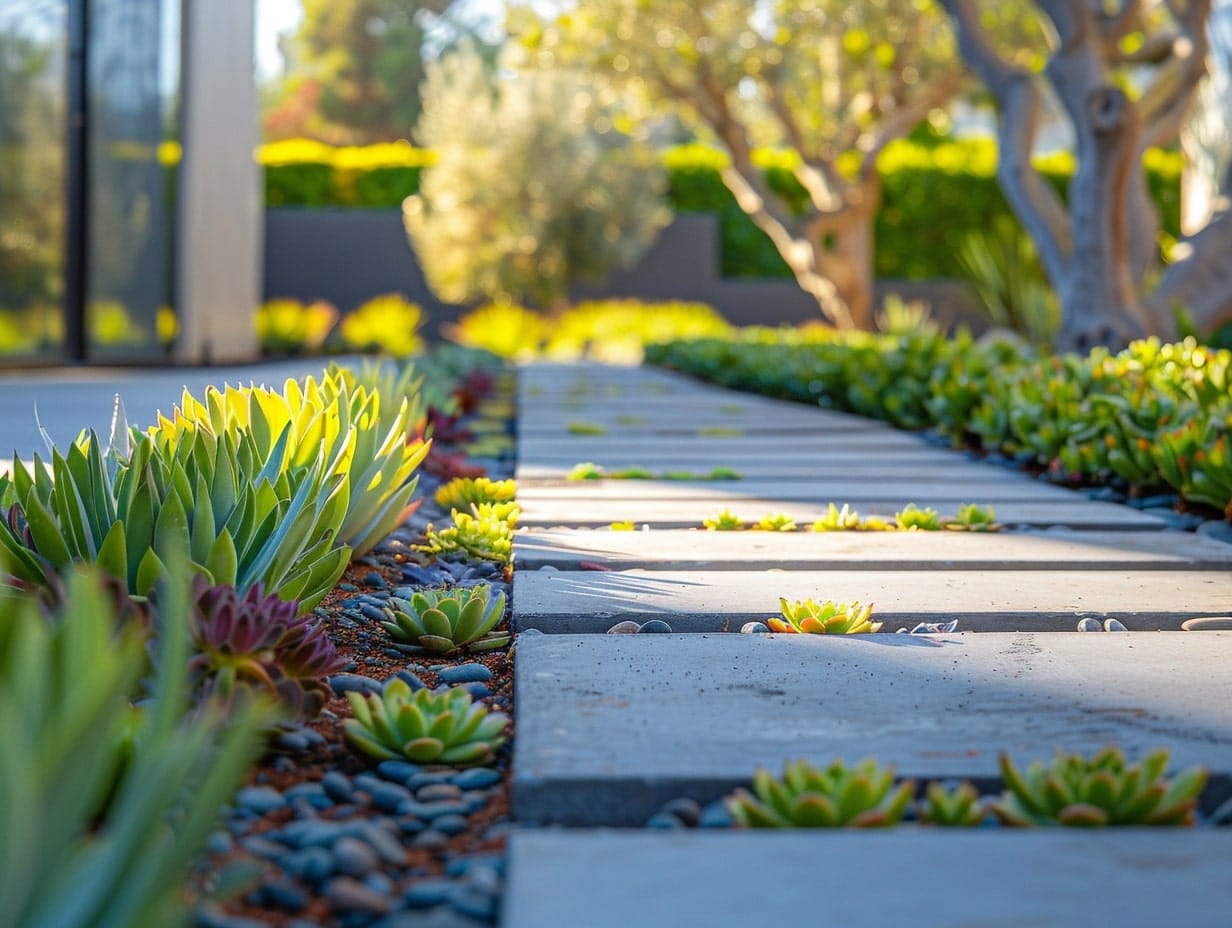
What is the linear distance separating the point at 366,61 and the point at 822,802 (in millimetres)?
33219

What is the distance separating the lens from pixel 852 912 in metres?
1.00

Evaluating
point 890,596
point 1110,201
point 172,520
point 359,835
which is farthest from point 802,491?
point 1110,201

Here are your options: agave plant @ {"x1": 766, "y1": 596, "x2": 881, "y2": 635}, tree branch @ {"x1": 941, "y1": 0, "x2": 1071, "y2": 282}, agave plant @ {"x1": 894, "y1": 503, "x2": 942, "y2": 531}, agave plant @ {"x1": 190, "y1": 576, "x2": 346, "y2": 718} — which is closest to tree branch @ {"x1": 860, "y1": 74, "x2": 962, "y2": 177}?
tree branch @ {"x1": 941, "y1": 0, "x2": 1071, "y2": 282}

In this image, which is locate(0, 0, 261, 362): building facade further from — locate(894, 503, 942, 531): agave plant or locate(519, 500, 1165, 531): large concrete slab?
locate(894, 503, 942, 531): agave plant

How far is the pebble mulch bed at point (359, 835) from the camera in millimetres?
1071

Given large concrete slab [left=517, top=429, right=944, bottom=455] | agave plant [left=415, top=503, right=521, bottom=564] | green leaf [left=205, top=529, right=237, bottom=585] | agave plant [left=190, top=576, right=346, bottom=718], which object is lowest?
large concrete slab [left=517, top=429, right=944, bottom=455]

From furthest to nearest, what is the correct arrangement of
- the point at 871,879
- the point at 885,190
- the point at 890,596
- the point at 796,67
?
the point at 885,190 < the point at 796,67 < the point at 890,596 < the point at 871,879

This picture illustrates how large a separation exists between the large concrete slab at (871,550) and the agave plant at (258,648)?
93 cm

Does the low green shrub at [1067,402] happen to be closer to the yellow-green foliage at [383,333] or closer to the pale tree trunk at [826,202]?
the pale tree trunk at [826,202]

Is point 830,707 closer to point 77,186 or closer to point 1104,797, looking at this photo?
point 1104,797

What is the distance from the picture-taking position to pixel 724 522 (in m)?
2.87

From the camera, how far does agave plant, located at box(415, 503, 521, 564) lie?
2.52 metres

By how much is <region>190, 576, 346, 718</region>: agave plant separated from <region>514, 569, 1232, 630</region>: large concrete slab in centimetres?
50

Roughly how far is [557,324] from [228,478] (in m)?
13.0
